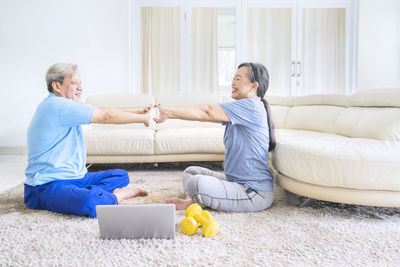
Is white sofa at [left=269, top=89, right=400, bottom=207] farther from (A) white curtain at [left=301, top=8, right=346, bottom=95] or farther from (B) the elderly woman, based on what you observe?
(A) white curtain at [left=301, top=8, right=346, bottom=95]

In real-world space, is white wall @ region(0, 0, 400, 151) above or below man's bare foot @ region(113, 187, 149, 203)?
above

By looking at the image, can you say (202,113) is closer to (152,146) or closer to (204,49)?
(152,146)

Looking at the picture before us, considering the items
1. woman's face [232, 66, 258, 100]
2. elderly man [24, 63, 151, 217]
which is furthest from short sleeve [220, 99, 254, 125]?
elderly man [24, 63, 151, 217]

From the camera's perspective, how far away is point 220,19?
196 inches

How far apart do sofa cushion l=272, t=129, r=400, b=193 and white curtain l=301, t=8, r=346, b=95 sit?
3.57 metres

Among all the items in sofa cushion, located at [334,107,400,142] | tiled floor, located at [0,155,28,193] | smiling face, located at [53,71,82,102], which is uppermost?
smiling face, located at [53,71,82,102]

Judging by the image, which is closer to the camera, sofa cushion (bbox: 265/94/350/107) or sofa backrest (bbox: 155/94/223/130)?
sofa cushion (bbox: 265/94/350/107)

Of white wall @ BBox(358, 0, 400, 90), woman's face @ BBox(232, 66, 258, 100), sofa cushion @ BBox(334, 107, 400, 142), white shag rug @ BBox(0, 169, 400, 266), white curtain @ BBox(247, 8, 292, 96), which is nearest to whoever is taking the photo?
white shag rug @ BBox(0, 169, 400, 266)

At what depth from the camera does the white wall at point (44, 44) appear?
449 cm

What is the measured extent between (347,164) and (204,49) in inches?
147

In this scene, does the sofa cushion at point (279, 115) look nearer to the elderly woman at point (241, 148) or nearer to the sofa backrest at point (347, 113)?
the sofa backrest at point (347, 113)

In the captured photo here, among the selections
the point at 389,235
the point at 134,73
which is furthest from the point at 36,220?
the point at 134,73

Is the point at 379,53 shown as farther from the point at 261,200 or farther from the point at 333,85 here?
the point at 261,200

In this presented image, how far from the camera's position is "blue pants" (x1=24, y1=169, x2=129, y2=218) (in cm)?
168
